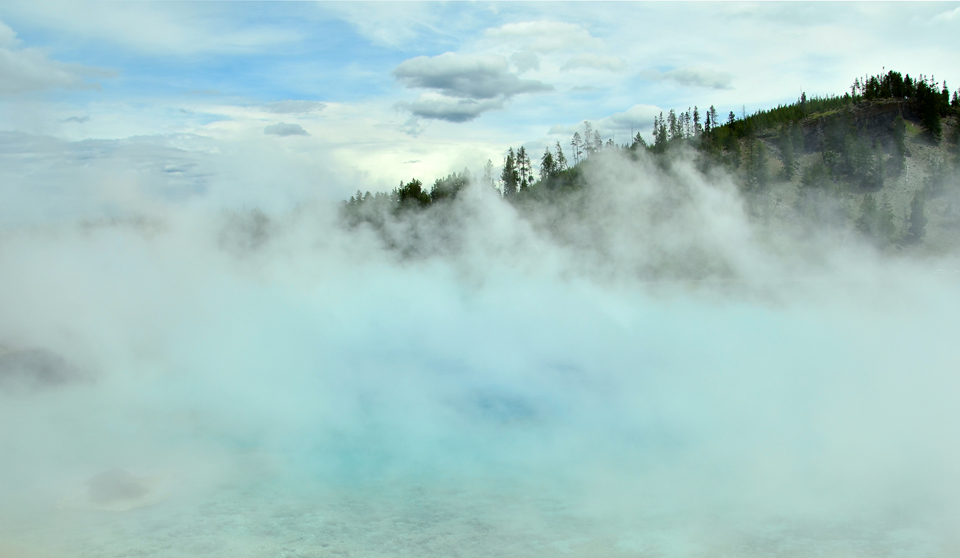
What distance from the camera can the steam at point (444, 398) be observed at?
242 inches

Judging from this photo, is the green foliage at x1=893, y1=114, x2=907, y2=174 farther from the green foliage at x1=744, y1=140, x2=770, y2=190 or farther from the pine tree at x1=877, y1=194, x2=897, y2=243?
the pine tree at x1=877, y1=194, x2=897, y2=243

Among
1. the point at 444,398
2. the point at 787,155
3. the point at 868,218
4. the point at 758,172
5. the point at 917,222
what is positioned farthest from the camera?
the point at 787,155

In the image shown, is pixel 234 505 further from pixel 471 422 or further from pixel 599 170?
pixel 599 170

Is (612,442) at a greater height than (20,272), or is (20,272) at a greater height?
(20,272)

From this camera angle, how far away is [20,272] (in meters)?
11.1

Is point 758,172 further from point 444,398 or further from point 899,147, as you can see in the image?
point 444,398

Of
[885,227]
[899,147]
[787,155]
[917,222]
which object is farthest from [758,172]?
[899,147]

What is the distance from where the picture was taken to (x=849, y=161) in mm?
50469

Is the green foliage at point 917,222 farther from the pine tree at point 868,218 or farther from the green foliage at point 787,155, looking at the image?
the green foliage at point 787,155

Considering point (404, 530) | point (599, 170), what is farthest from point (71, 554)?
point (599, 170)

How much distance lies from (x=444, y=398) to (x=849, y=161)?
172ft

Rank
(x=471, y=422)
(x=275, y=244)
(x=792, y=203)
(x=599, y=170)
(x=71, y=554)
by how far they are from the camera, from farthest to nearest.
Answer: (x=792, y=203)
(x=599, y=170)
(x=275, y=244)
(x=471, y=422)
(x=71, y=554)

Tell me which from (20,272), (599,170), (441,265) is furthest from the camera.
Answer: (599,170)

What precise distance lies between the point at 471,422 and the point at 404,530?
290cm
